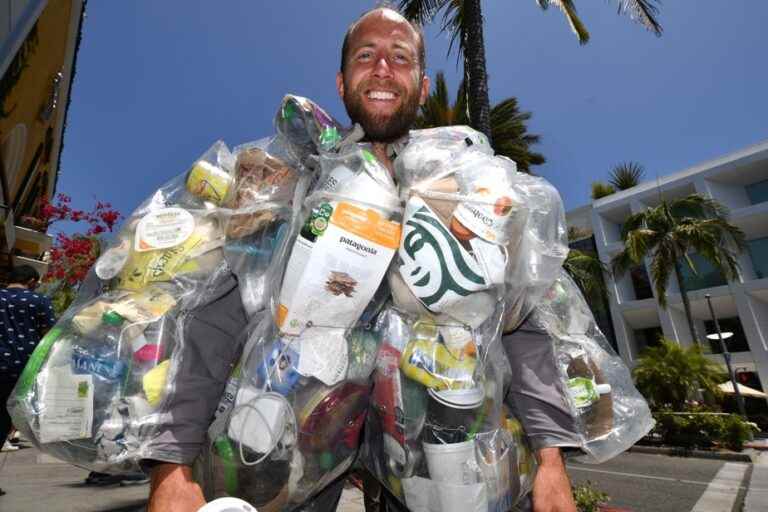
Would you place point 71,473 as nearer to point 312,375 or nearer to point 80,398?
point 80,398

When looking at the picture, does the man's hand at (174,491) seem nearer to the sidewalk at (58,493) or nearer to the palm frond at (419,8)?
the sidewalk at (58,493)

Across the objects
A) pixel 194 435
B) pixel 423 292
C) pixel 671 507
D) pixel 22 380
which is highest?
pixel 423 292

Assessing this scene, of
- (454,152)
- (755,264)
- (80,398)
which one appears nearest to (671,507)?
(454,152)

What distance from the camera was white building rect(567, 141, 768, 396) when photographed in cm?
1945

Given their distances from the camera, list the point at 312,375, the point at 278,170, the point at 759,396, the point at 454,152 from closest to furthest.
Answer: the point at 312,375 → the point at 454,152 → the point at 278,170 → the point at 759,396

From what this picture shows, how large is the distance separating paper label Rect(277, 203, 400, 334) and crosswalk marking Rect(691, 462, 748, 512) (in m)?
6.60

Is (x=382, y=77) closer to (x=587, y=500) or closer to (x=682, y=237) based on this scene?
(x=587, y=500)

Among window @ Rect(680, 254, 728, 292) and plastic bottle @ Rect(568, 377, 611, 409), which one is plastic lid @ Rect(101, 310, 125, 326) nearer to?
plastic bottle @ Rect(568, 377, 611, 409)

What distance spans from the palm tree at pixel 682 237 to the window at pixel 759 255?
5.61m

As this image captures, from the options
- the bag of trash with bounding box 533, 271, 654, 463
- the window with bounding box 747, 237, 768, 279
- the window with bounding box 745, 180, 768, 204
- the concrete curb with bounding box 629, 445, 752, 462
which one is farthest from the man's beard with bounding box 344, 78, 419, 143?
the window with bounding box 745, 180, 768, 204

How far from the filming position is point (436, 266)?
1060 millimetres

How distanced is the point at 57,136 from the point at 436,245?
1227 centimetres

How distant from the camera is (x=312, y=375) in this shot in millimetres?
1007

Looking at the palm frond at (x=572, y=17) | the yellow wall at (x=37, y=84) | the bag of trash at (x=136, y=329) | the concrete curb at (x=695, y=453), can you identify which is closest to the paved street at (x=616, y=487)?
the concrete curb at (x=695, y=453)
